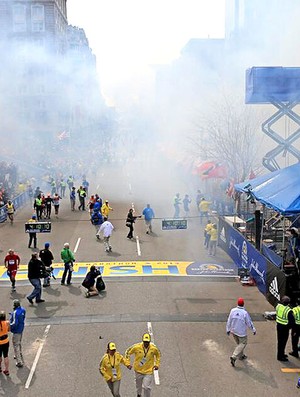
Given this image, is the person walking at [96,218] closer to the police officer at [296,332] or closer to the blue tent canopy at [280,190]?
the blue tent canopy at [280,190]

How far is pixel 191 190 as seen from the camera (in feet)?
104

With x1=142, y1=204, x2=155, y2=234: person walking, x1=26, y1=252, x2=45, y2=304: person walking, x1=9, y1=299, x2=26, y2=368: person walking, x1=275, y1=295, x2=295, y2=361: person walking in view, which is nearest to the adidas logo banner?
x1=275, y1=295, x2=295, y2=361: person walking

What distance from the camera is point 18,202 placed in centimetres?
2559

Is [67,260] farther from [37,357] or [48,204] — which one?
[48,204]

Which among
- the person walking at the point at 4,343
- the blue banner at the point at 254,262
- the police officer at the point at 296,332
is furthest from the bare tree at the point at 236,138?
the person walking at the point at 4,343

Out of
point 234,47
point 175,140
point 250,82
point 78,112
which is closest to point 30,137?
point 78,112

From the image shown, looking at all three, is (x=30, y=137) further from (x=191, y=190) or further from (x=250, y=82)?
(x=250, y=82)

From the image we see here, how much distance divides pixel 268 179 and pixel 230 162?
1208 centimetres

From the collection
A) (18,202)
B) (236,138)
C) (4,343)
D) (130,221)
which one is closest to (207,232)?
(130,221)

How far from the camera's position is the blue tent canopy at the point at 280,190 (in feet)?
37.6

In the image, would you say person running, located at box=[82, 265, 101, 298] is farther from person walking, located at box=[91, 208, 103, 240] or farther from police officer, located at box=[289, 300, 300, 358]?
person walking, located at box=[91, 208, 103, 240]

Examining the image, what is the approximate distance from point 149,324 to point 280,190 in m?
4.76

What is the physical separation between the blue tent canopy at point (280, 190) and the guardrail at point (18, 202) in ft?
34.8

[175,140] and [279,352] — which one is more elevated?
[175,140]
